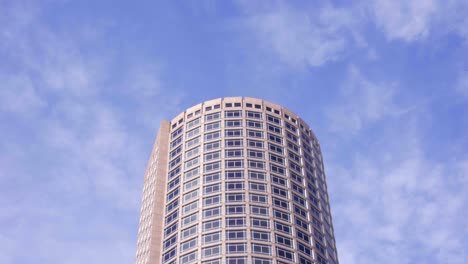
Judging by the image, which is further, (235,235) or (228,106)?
(228,106)

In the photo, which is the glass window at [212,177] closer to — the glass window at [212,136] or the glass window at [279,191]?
the glass window at [212,136]

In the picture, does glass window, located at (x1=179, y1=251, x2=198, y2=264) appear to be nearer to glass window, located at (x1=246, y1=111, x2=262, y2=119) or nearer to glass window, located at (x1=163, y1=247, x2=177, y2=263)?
glass window, located at (x1=163, y1=247, x2=177, y2=263)

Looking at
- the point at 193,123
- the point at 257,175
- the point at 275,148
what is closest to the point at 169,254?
the point at 257,175

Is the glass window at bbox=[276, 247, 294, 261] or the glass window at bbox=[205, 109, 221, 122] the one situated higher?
the glass window at bbox=[205, 109, 221, 122]

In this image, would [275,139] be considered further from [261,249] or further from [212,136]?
[261,249]

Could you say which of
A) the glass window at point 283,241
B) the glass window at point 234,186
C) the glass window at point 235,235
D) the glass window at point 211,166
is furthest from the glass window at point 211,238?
the glass window at point 211,166

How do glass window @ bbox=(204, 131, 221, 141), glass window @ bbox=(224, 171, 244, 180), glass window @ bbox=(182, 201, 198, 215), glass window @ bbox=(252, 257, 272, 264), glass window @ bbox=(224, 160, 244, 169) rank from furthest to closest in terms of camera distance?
glass window @ bbox=(204, 131, 221, 141) → glass window @ bbox=(224, 160, 244, 169) → glass window @ bbox=(224, 171, 244, 180) → glass window @ bbox=(182, 201, 198, 215) → glass window @ bbox=(252, 257, 272, 264)

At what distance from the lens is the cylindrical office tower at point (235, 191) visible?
421 ft

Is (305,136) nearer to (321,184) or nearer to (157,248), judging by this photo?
(321,184)

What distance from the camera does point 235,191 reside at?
13512cm

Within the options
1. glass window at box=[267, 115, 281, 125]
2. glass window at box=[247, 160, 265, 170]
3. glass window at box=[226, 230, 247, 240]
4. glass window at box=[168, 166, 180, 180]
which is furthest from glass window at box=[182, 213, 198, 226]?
glass window at box=[267, 115, 281, 125]

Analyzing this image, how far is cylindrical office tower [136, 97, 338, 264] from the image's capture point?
128375mm

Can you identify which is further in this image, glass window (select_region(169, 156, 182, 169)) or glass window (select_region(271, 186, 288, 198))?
glass window (select_region(169, 156, 182, 169))

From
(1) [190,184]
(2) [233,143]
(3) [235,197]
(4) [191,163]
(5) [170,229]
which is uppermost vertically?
(2) [233,143]
